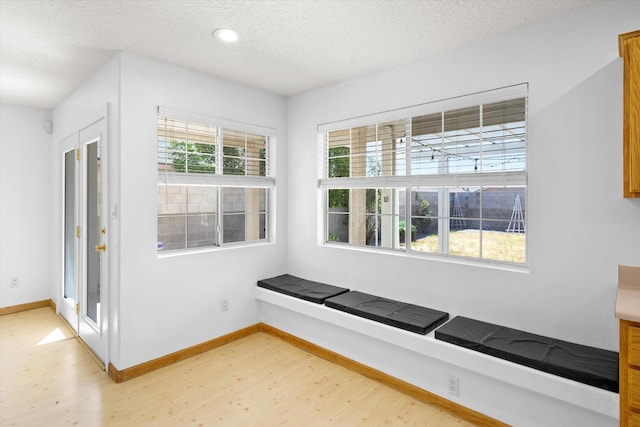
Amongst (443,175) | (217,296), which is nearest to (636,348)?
(443,175)

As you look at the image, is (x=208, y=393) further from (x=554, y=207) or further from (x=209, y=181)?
(x=554, y=207)

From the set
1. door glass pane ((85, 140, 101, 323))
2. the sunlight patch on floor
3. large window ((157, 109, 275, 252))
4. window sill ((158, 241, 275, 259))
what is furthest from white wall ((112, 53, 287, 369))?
the sunlight patch on floor

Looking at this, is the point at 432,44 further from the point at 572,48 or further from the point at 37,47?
the point at 37,47

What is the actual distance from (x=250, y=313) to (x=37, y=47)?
A: 292 centimetres

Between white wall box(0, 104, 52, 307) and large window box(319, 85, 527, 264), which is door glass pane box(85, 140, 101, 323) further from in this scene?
large window box(319, 85, 527, 264)

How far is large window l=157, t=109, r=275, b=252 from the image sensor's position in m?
3.06

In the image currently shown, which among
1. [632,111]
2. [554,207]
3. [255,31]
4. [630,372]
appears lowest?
[630,372]

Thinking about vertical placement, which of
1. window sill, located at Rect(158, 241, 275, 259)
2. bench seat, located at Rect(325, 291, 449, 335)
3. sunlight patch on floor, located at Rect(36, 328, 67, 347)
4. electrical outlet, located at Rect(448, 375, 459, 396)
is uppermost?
window sill, located at Rect(158, 241, 275, 259)

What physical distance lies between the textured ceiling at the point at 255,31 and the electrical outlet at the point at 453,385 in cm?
239

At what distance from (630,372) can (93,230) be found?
3944mm

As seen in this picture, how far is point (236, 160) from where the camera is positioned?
355 cm

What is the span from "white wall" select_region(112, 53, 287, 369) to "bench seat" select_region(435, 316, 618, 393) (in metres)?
2.06

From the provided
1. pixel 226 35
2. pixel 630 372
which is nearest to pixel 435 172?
pixel 630 372

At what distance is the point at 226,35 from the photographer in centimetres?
243
